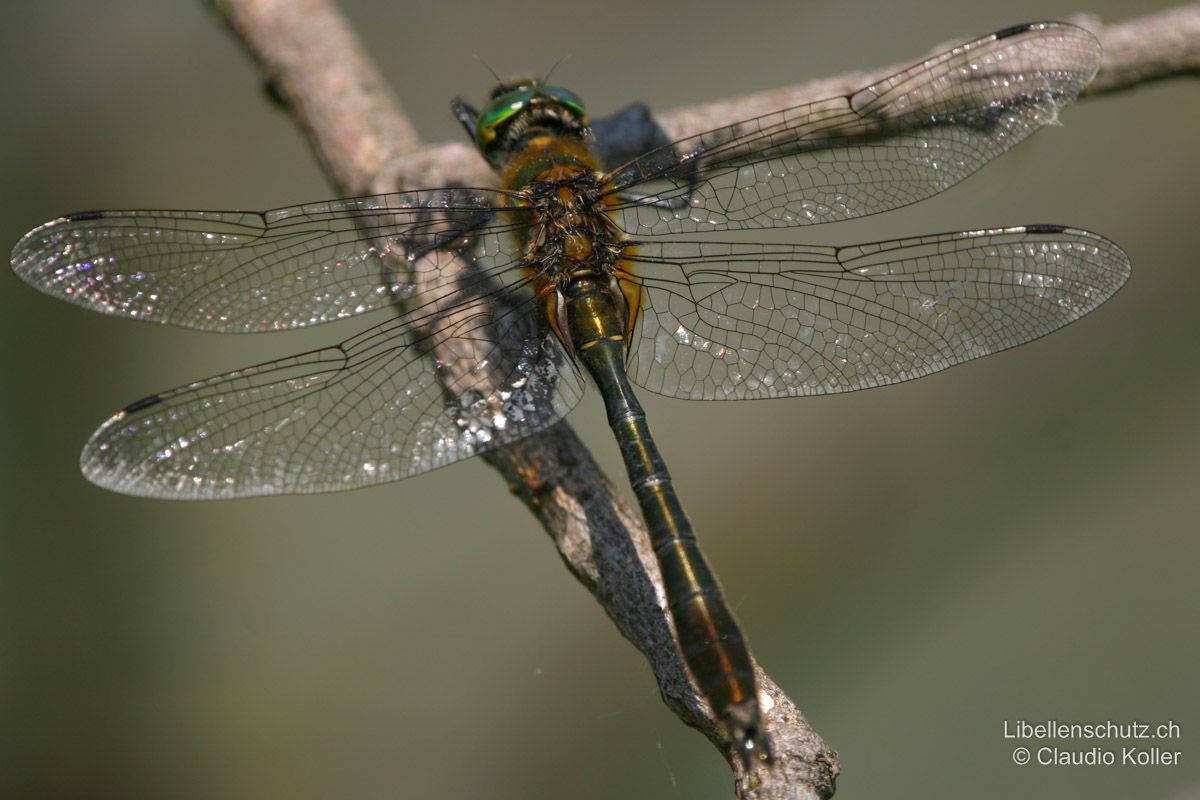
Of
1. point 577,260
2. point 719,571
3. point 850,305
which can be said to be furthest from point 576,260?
point 719,571

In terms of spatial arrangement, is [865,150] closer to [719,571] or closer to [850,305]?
[850,305]

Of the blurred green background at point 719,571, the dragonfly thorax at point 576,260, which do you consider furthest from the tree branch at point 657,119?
the blurred green background at point 719,571

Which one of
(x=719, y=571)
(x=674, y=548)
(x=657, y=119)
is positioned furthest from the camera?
(x=719, y=571)

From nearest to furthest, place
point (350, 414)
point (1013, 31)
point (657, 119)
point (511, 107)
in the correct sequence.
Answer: point (350, 414) → point (1013, 31) → point (511, 107) → point (657, 119)

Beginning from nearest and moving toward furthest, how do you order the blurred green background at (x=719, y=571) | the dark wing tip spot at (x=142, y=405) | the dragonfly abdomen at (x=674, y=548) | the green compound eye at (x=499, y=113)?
1. the dragonfly abdomen at (x=674, y=548)
2. the dark wing tip spot at (x=142, y=405)
3. the green compound eye at (x=499, y=113)
4. the blurred green background at (x=719, y=571)

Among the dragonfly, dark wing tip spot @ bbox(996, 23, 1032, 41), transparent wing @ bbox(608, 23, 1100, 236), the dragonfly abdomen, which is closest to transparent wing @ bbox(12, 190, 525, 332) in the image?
the dragonfly

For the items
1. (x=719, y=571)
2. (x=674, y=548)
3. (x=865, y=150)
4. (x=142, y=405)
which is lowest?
(x=674, y=548)

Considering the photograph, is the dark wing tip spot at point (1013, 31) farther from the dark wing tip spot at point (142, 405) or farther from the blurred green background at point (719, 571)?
the dark wing tip spot at point (142, 405)
